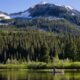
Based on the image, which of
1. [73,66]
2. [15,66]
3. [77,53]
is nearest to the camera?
[73,66]

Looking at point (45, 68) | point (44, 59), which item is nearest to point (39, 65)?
point (45, 68)

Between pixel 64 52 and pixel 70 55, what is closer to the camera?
pixel 70 55

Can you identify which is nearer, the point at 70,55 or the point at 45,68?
the point at 45,68

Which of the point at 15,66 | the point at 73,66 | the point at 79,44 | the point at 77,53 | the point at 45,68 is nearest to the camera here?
the point at 73,66

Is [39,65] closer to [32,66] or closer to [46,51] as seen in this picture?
[32,66]

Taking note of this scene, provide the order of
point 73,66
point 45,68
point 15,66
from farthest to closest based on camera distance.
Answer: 1. point 15,66
2. point 45,68
3. point 73,66

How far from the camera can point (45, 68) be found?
14138 centimetres

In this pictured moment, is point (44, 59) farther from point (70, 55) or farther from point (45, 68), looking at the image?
point (45, 68)

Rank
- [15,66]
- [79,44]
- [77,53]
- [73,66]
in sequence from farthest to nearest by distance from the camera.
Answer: [79,44] < [77,53] < [15,66] < [73,66]

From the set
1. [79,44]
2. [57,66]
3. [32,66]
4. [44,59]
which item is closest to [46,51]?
[44,59]

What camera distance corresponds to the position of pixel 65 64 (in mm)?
138000

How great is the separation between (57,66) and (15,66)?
110 feet

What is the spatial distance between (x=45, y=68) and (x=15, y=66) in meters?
28.2

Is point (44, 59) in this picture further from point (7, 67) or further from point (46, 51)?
point (7, 67)
